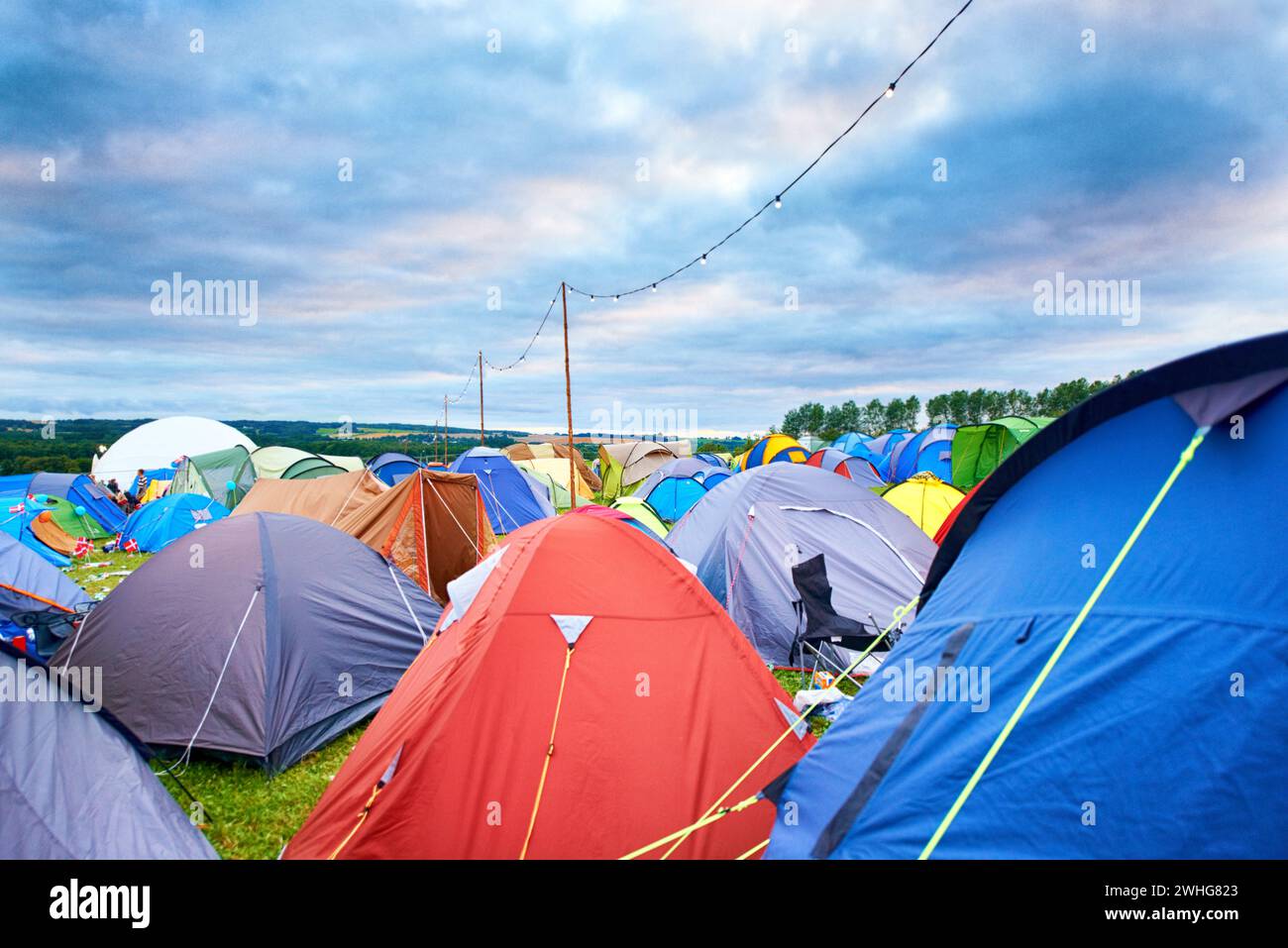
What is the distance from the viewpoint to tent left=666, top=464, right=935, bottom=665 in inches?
262

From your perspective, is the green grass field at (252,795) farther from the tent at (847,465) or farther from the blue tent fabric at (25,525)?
the tent at (847,465)

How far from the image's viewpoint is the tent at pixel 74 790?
234 cm

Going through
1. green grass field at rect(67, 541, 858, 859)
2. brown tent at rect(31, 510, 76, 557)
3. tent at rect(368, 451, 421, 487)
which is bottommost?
green grass field at rect(67, 541, 858, 859)

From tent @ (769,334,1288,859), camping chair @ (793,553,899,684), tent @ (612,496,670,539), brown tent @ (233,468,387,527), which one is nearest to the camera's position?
tent @ (769,334,1288,859)

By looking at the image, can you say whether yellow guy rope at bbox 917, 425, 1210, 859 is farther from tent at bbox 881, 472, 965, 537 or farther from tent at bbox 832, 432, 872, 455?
tent at bbox 832, 432, 872, 455

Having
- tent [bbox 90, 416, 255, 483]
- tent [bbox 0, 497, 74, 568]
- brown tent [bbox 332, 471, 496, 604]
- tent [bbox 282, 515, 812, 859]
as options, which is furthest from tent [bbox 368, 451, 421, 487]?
tent [bbox 282, 515, 812, 859]

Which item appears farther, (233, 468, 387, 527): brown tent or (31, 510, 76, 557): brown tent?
(31, 510, 76, 557): brown tent

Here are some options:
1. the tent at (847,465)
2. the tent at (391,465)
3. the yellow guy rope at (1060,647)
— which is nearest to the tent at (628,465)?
the tent at (847,465)

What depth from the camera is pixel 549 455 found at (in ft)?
104

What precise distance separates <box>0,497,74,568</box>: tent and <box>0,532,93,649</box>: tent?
767 centimetres

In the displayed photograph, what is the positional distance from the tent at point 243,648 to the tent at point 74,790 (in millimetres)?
1754

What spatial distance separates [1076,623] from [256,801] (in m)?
5.30

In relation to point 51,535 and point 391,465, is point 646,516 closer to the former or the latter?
point 391,465
